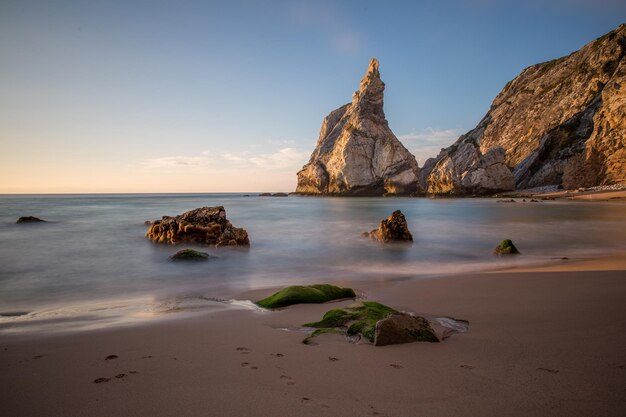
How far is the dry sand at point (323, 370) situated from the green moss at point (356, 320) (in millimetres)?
240

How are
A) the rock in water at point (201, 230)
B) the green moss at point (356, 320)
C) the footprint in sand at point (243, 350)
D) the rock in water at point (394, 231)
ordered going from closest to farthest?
the footprint in sand at point (243, 350), the green moss at point (356, 320), the rock in water at point (201, 230), the rock in water at point (394, 231)

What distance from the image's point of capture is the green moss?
3.87 m

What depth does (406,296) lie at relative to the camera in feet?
20.6

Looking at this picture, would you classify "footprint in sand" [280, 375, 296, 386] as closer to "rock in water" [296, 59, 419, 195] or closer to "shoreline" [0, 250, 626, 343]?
"shoreline" [0, 250, 626, 343]

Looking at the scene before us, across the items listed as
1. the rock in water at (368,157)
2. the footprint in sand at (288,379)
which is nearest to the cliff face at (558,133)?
the rock in water at (368,157)

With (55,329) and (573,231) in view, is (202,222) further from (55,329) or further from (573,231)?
(573,231)

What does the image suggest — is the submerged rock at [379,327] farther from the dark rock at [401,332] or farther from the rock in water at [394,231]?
the rock in water at [394,231]

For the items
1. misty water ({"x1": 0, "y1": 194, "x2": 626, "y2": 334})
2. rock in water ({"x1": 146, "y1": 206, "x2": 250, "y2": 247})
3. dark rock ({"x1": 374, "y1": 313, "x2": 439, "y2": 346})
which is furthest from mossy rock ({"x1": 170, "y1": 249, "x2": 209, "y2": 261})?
dark rock ({"x1": 374, "y1": 313, "x2": 439, "y2": 346})

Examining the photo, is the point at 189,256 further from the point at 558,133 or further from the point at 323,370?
the point at 558,133

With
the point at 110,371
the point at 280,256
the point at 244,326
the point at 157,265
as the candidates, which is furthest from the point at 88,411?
the point at 280,256

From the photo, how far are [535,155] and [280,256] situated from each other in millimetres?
71917

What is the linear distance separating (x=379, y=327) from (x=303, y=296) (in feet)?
7.78

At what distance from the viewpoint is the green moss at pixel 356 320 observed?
387cm

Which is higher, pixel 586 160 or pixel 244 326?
pixel 586 160
